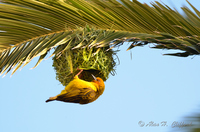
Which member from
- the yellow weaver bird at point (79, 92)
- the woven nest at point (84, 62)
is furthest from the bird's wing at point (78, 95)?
the woven nest at point (84, 62)

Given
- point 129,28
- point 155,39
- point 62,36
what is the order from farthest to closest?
point 129,28 → point 62,36 → point 155,39

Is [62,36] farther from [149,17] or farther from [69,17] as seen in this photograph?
[149,17]

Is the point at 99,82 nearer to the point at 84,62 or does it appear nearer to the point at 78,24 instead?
the point at 84,62

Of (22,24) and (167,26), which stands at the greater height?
(22,24)

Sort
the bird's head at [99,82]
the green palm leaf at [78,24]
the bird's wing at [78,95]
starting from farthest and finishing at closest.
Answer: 1. the green palm leaf at [78,24]
2. the bird's head at [99,82]
3. the bird's wing at [78,95]

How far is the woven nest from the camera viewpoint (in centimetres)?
257

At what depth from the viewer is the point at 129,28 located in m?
3.02

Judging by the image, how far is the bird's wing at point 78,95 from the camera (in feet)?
7.70

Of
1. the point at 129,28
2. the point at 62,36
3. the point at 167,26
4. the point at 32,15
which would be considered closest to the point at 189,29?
the point at 167,26

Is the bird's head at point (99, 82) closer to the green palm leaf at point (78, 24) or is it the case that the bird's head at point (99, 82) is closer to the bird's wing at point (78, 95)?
the bird's wing at point (78, 95)

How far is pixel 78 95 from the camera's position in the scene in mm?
2377

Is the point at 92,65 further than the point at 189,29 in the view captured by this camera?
No

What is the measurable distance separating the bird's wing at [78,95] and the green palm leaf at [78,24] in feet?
1.69

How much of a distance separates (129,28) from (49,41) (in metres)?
0.89
